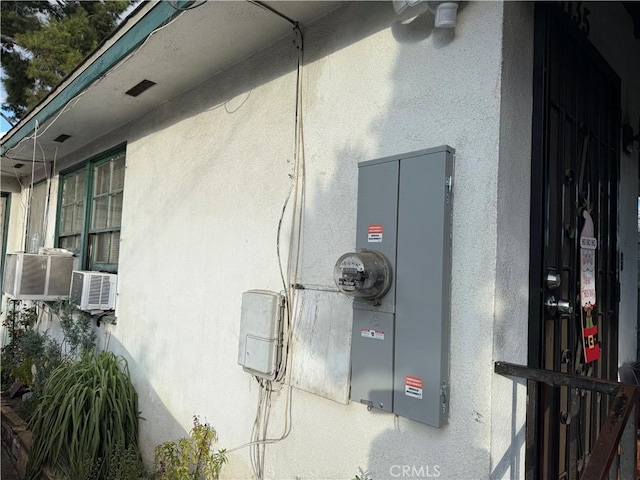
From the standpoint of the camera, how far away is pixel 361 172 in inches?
81.1

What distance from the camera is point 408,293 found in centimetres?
182

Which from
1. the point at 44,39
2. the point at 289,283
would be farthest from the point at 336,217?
the point at 44,39

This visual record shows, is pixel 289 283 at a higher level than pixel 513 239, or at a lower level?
lower

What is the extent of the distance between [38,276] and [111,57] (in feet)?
9.77

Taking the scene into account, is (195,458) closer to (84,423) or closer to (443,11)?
(84,423)

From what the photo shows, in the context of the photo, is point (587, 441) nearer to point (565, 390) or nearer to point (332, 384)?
point (565, 390)

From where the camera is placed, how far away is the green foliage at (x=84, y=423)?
3.31 meters

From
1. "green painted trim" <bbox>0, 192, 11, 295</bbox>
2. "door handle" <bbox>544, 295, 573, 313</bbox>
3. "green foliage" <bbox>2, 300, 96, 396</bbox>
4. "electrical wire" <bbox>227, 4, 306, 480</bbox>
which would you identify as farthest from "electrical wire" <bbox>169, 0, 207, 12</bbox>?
"green painted trim" <bbox>0, 192, 11, 295</bbox>

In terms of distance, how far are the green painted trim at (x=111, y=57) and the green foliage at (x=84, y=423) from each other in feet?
7.82

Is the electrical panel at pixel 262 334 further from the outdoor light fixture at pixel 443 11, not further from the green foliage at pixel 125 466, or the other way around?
the outdoor light fixture at pixel 443 11

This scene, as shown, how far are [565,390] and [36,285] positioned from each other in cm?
515

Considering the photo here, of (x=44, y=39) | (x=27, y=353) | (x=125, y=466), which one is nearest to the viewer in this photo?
(x=125, y=466)

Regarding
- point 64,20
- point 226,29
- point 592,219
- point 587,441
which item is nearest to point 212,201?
point 226,29

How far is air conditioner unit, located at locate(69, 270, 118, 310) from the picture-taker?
4277 millimetres
